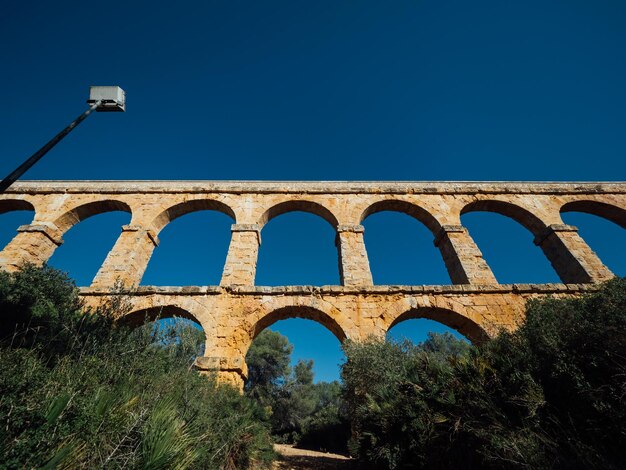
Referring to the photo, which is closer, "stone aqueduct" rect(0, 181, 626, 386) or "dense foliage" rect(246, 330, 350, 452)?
"stone aqueduct" rect(0, 181, 626, 386)

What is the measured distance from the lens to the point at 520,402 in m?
3.68

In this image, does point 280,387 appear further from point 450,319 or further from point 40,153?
point 40,153

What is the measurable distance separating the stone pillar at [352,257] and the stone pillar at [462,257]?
9.56ft

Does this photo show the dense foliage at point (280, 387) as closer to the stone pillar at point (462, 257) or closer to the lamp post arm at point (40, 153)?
the stone pillar at point (462, 257)

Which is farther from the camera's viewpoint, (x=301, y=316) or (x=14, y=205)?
(x=14, y=205)

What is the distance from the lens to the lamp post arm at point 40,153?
3669 mm

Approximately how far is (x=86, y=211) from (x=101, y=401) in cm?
1087

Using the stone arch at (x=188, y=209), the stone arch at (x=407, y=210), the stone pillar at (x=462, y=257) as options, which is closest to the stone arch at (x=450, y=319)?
the stone pillar at (x=462, y=257)

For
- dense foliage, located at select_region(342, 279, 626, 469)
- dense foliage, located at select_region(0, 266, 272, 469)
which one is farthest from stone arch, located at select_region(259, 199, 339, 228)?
dense foliage, located at select_region(342, 279, 626, 469)

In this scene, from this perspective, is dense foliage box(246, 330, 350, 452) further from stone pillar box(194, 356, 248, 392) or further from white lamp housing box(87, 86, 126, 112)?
white lamp housing box(87, 86, 126, 112)

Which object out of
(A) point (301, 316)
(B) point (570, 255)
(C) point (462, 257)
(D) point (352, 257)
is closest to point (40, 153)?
(A) point (301, 316)

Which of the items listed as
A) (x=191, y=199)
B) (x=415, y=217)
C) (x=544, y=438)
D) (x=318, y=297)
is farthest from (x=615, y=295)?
(x=191, y=199)

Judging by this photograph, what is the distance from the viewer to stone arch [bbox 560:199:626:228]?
35.9 ft

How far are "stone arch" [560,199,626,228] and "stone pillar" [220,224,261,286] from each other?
11.9 meters
